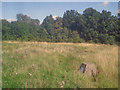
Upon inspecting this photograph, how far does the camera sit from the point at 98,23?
2644cm

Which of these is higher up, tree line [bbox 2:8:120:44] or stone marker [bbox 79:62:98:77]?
tree line [bbox 2:8:120:44]

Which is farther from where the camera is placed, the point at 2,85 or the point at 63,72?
the point at 63,72

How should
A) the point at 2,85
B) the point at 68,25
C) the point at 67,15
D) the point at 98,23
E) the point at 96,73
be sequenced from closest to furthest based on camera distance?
the point at 2,85 → the point at 96,73 → the point at 98,23 → the point at 68,25 → the point at 67,15

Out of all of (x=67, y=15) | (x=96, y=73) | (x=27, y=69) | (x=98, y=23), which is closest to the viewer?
(x=96, y=73)

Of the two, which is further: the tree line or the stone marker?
the tree line

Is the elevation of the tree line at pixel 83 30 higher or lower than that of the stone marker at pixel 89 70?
higher

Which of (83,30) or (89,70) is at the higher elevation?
(83,30)

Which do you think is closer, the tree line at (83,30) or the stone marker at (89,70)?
the stone marker at (89,70)

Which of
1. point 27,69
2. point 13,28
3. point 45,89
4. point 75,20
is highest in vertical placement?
point 75,20

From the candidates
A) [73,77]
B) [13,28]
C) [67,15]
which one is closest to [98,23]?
[67,15]

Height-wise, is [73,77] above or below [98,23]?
below

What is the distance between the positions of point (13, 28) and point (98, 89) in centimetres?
2821

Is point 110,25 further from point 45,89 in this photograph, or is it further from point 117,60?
point 45,89

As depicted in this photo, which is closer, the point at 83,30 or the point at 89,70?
the point at 89,70
